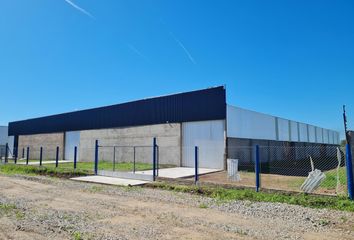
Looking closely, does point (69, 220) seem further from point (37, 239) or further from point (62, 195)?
point (62, 195)

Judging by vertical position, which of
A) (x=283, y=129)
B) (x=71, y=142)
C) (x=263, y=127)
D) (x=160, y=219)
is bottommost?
(x=160, y=219)

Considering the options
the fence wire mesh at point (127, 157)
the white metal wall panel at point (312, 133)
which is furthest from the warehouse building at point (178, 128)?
the white metal wall panel at point (312, 133)

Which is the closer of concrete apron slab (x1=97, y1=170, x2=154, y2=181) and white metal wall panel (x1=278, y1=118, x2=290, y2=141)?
concrete apron slab (x1=97, y1=170, x2=154, y2=181)

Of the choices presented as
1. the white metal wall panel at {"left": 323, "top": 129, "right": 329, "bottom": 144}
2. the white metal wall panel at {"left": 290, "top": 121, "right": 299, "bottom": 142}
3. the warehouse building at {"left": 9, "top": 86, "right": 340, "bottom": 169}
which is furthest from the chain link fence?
the white metal wall panel at {"left": 323, "top": 129, "right": 329, "bottom": 144}

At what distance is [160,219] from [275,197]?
4.50m

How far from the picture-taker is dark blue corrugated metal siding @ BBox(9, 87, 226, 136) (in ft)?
74.0

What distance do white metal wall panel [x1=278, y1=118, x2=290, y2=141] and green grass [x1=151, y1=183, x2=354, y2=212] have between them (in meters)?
23.8

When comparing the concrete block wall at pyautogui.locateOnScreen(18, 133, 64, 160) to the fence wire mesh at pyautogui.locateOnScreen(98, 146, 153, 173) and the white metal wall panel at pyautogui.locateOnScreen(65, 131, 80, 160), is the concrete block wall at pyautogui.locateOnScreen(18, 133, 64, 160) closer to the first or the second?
the white metal wall panel at pyautogui.locateOnScreen(65, 131, 80, 160)

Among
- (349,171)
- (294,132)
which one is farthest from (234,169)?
(294,132)

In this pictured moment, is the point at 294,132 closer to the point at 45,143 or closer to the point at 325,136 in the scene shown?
the point at 325,136

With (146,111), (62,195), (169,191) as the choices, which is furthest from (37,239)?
(146,111)

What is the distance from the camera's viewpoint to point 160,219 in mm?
6918

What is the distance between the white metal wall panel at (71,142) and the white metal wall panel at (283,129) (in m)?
23.9

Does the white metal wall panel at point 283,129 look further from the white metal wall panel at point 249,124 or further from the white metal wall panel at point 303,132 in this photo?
the white metal wall panel at point 303,132
